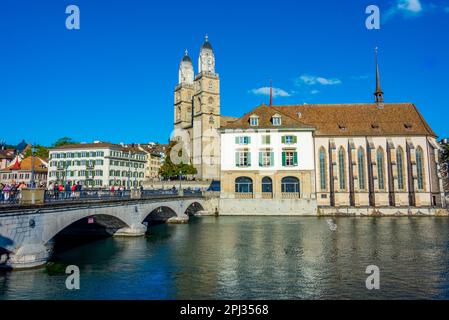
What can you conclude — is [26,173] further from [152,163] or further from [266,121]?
[266,121]

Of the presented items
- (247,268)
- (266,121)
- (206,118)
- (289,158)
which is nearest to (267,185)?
(289,158)

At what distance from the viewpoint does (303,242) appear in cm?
2750

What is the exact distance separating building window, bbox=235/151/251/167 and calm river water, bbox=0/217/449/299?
21349 mm

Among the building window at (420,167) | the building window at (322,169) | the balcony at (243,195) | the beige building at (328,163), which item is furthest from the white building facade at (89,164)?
the building window at (420,167)

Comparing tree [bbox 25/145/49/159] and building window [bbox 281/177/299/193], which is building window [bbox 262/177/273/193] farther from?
tree [bbox 25/145/49/159]

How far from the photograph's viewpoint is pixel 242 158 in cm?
5222

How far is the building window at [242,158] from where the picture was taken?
52125 millimetres

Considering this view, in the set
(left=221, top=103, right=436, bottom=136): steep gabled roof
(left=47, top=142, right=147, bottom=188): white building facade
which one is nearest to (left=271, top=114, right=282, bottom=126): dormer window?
(left=221, top=103, right=436, bottom=136): steep gabled roof

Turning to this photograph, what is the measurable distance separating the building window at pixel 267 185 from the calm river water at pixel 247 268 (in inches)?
788

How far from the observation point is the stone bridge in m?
16.2

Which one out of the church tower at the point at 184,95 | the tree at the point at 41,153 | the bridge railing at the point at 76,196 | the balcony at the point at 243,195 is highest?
the church tower at the point at 184,95

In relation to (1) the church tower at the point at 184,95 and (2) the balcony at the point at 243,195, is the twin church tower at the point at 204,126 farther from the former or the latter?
(2) the balcony at the point at 243,195
